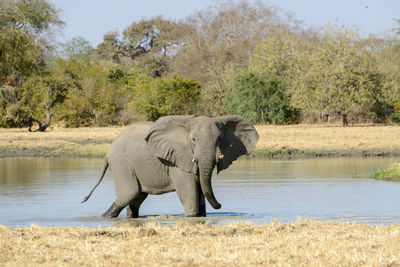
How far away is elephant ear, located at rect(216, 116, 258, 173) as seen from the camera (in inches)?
472

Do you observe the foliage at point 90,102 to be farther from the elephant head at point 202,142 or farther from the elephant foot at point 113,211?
the elephant head at point 202,142

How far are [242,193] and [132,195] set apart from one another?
13.9 feet

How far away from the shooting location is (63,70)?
171 feet

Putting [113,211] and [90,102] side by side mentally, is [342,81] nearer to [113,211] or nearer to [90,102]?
[90,102]

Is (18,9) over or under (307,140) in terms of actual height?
over

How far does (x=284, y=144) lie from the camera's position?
29.8 metres

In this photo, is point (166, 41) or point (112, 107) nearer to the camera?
point (112, 107)

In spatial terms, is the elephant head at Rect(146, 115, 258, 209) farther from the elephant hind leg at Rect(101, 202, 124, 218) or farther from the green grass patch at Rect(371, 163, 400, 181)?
the green grass patch at Rect(371, 163, 400, 181)

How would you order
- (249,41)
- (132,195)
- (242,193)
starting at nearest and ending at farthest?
(132,195), (242,193), (249,41)

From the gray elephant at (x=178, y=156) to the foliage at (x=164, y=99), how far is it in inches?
1430

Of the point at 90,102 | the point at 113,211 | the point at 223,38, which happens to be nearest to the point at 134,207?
the point at 113,211

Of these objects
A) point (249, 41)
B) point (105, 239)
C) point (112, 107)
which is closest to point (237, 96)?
point (112, 107)

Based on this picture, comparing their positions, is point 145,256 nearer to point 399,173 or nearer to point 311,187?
point 311,187

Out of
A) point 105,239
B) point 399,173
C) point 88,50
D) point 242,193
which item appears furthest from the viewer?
point 88,50
